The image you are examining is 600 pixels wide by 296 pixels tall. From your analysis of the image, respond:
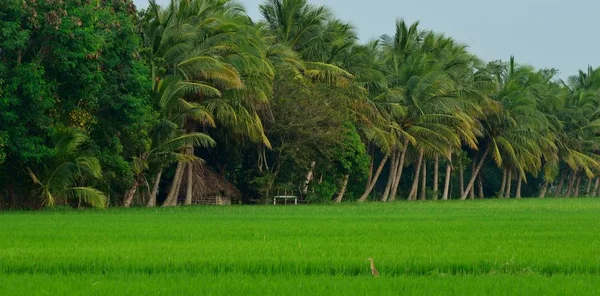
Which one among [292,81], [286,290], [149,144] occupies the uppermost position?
[292,81]

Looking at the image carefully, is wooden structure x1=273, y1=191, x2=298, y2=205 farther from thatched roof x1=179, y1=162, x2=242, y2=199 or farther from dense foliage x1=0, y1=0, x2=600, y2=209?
thatched roof x1=179, y1=162, x2=242, y2=199

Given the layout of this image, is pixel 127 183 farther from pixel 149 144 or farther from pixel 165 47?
pixel 165 47

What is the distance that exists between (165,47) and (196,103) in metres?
1.91

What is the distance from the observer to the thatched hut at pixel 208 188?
35719mm

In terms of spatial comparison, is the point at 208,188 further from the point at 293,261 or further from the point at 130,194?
the point at 293,261

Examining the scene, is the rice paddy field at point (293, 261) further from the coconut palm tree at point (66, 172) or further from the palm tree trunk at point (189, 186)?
the palm tree trunk at point (189, 186)

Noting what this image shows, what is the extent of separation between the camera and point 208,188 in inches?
1422

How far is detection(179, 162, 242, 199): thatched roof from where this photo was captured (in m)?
35.7

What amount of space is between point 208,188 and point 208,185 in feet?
0.35

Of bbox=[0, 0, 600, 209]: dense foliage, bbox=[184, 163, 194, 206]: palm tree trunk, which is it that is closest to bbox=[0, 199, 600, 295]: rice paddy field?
bbox=[0, 0, 600, 209]: dense foliage

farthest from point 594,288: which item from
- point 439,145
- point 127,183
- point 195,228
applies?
point 439,145

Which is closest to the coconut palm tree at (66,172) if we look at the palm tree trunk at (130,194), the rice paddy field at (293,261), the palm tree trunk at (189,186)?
the palm tree trunk at (130,194)

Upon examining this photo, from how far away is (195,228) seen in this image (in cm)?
1830

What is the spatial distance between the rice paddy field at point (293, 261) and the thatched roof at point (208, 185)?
1751 cm
